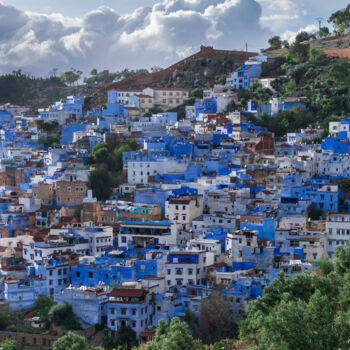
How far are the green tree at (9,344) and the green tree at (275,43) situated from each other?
3360 centimetres

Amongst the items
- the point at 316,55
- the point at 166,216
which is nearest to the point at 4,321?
the point at 166,216

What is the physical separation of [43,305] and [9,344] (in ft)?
7.58

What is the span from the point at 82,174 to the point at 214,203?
6074 millimetres

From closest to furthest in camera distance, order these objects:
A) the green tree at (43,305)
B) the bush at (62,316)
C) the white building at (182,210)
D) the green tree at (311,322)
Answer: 1. the green tree at (311,322)
2. the bush at (62,316)
3. the green tree at (43,305)
4. the white building at (182,210)

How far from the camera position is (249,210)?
26078 mm

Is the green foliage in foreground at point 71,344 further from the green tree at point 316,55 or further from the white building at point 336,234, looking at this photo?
the green tree at point 316,55

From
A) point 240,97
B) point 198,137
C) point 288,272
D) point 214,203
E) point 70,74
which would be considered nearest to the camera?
point 288,272

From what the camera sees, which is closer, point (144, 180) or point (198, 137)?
point (144, 180)

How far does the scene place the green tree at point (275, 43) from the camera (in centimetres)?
4934

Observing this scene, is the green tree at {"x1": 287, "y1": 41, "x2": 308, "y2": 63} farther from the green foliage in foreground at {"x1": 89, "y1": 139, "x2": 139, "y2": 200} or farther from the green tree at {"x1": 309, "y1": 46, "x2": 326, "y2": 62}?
the green foliage in foreground at {"x1": 89, "y1": 139, "x2": 139, "y2": 200}

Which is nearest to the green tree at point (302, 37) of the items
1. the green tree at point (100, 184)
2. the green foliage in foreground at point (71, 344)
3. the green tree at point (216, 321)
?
the green tree at point (100, 184)

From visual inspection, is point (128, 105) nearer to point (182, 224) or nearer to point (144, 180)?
point (144, 180)

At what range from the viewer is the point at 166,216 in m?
26.4

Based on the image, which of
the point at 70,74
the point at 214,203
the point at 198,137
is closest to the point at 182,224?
the point at 214,203
